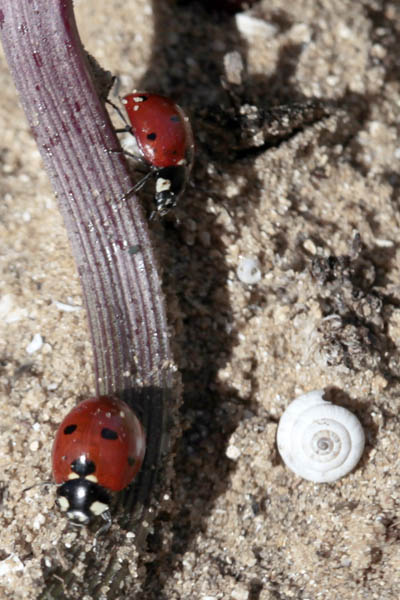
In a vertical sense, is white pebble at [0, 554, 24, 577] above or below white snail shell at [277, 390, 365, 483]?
below

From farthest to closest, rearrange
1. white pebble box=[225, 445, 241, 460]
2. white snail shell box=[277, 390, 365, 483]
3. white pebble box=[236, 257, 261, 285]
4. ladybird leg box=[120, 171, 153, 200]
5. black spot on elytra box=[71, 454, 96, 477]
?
1. white pebble box=[236, 257, 261, 285]
2. white pebble box=[225, 445, 241, 460]
3. ladybird leg box=[120, 171, 153, 200]
4. white snail shell box=[277, 390, 365, 483]
5. black spot on elytra box=[71, 454, 96, 477]

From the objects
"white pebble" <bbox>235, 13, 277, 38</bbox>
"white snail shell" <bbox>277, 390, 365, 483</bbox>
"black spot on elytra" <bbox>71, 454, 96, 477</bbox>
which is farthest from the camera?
"white pebble" <bbox>235, 13, 277, 38</bbox>

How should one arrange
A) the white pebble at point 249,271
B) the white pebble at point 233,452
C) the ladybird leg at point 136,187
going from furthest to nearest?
the white pebble at point 249,271
the white pebble at point 233,452
the ladybird leg at point 136,187

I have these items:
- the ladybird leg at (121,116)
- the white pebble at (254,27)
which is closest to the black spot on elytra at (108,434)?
the ladybird leg at (121,116)

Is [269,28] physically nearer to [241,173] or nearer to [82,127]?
[241,173]

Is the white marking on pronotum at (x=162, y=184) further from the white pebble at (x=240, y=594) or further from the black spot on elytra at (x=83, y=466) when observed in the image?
the white pebble at (x=240, y=594)

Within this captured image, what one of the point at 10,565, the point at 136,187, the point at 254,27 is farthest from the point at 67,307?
the point at 254,27

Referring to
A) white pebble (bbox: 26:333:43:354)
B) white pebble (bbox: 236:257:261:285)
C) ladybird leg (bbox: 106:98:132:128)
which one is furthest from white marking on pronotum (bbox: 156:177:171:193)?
white pebble (bbox: 26:333:43:354)

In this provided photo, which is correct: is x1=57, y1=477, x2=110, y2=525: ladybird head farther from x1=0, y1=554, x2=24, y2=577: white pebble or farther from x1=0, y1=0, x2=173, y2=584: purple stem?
x1=0, y1=0, x2=173, y2=584: purple stem
